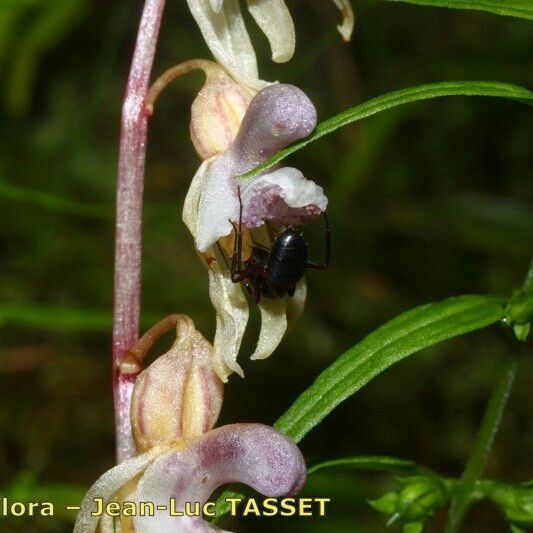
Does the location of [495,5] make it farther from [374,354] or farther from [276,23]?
[374,354]

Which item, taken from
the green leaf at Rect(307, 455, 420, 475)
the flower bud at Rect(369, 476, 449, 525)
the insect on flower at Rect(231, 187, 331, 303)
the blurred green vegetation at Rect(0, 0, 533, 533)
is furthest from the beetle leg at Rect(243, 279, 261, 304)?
the blurred green vegetation at Rect(0, 0, 533, 533)

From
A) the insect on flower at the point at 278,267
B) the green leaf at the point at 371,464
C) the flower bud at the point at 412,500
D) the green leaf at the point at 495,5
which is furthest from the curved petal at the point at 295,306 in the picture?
the green leaf at the point at 495,5

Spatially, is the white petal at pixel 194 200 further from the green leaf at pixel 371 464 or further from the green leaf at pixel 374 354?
the green leaf at pixel 371 464

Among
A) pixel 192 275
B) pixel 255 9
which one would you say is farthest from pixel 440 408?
pixel 255 9

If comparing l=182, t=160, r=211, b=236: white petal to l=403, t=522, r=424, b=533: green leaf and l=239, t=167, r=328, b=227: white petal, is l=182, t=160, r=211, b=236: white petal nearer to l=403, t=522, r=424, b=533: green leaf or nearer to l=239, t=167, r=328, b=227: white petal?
l=239, t=167, r=328, b=227: white petal

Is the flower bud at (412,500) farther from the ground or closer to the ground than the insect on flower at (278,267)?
closer to the ground

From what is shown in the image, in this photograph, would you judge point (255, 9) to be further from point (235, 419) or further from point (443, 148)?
point (443, 148)

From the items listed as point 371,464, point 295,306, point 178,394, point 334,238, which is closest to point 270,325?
point 295,306
